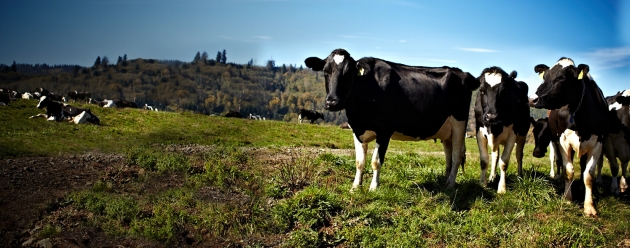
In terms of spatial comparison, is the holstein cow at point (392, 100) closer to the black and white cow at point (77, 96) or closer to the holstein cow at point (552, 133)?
the holstein cow at point (552, 133)

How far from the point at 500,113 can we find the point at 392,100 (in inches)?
95.0

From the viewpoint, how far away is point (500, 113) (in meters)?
10.7

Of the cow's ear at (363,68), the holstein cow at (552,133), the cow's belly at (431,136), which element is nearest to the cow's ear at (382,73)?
the cow's ear at (363,68)

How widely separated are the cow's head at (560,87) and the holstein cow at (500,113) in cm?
95

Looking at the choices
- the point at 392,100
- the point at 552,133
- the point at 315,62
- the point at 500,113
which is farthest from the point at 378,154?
the point at 552,133

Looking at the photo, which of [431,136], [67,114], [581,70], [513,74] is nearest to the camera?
[581,70]

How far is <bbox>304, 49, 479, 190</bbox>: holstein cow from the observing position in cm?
1019

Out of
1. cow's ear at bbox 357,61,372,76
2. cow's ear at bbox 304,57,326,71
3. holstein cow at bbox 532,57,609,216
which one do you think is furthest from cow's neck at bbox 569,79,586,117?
cow's ear at bbox 304,57,326,71

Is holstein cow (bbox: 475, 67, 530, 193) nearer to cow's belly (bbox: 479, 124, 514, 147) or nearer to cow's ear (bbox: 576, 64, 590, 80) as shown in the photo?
cow's belly (bbox: 479, 124, 514, 147)

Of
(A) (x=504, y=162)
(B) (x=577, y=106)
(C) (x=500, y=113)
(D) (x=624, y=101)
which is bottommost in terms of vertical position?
(A) (x=504, y=162)

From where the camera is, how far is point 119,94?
187125 mm

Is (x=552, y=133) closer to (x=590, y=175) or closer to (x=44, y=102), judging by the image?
(x=590, y=175)

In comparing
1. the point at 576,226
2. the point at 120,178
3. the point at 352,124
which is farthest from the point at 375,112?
the point at 120,178

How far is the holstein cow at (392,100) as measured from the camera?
33.4ft
